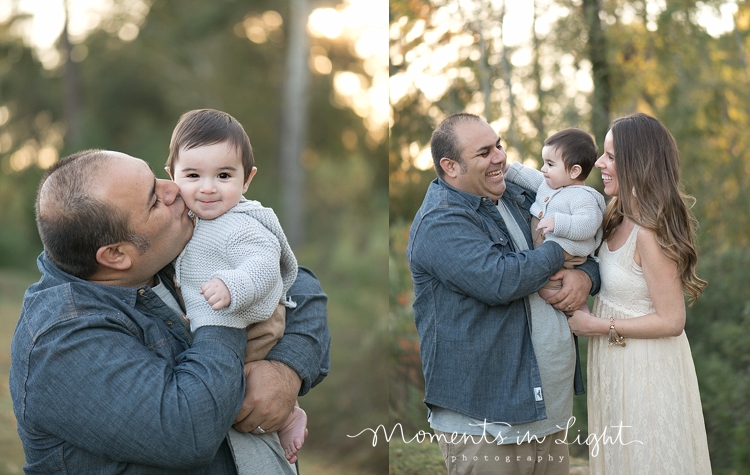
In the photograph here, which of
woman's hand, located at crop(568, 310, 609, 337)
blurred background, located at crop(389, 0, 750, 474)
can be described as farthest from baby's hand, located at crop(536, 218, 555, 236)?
blurred background, located at crop(389, 0, 750, 474)

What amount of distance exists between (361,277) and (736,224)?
6.49 metres

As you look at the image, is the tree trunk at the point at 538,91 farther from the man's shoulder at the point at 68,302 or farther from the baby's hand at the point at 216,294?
the man's shoulder at the point at 68,302

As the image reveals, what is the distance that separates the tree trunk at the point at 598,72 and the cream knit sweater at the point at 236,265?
11.6 feet

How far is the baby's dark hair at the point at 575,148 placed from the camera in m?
2.93

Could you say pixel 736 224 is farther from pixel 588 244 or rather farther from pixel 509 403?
pixel 509 403

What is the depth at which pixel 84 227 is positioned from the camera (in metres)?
1.98

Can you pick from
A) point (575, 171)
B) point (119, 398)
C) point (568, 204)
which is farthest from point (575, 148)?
point (119, 398)

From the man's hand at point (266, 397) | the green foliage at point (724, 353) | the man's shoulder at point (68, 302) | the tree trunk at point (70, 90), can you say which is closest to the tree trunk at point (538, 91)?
the green foliage at point (724, 353)

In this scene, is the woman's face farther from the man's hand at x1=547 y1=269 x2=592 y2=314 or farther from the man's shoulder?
the man's shoulder

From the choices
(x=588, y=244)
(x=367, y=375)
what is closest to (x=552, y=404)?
(x=588, y=244)

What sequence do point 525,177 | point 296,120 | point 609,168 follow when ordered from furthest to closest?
1. point 296,120
2. point 525,177
3. point 609,168

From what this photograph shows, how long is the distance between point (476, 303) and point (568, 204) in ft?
1.85

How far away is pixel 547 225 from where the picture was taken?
280 cm

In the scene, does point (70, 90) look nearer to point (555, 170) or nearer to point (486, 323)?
point (555, 170)
